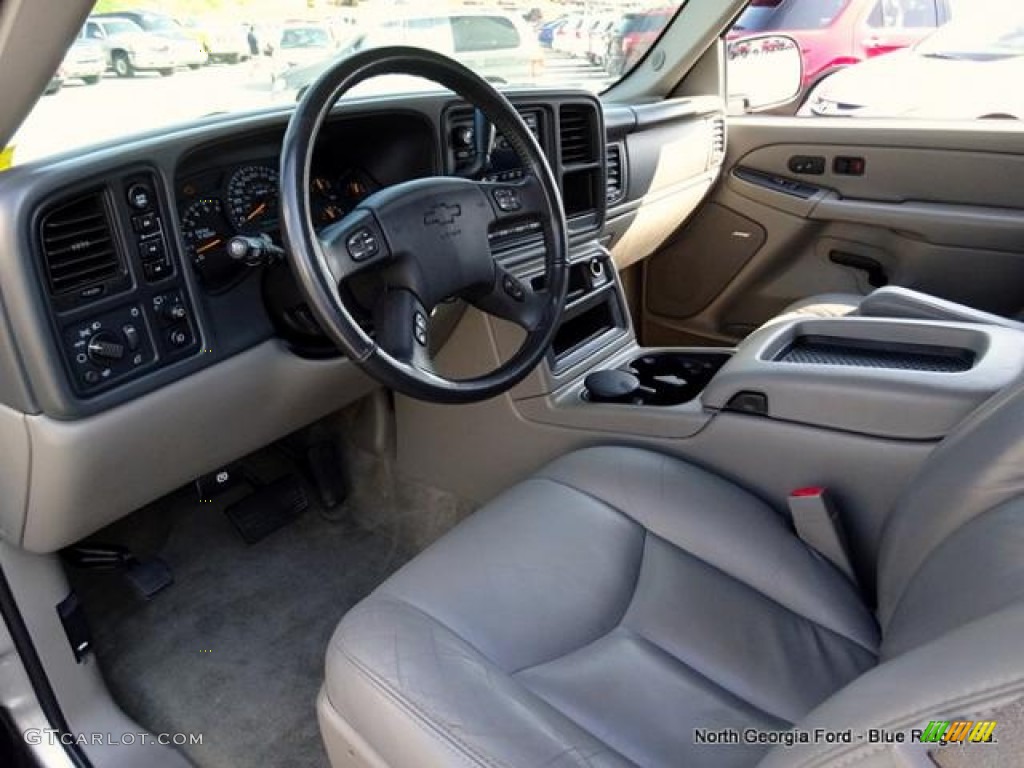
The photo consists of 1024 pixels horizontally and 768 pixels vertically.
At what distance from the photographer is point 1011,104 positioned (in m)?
2.56

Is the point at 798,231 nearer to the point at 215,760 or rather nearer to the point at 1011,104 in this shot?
the point at 1011,104

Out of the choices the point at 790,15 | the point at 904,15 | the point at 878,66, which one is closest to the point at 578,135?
the point at 790,15

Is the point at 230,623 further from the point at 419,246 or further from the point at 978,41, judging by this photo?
the point at 978,41

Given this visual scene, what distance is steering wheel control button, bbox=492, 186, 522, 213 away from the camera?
4.45 feet

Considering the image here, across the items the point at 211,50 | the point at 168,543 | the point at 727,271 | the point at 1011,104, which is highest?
the point at 211,50

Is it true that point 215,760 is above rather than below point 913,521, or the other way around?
below

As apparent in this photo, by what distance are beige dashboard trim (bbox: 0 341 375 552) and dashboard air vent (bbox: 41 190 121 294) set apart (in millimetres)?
180

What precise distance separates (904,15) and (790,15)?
692 millimetres

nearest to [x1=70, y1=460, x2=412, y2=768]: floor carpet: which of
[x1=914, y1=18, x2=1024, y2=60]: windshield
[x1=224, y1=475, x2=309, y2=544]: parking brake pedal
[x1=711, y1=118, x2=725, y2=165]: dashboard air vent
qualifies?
[x1=224, y1=475, x2=309, y2=544]: parking brake pedal

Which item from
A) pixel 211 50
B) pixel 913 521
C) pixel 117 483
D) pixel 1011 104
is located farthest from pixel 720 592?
pixel 1011 104

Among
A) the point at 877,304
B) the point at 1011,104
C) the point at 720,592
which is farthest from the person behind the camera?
the point at 1011,104

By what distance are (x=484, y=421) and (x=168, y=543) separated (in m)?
0.79

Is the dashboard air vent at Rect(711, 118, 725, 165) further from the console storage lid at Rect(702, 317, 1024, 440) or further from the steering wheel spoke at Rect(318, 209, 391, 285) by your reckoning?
the steering wheel spoke at Rect(318, 209, 391, 285)

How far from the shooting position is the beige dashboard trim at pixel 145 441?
1.18m
